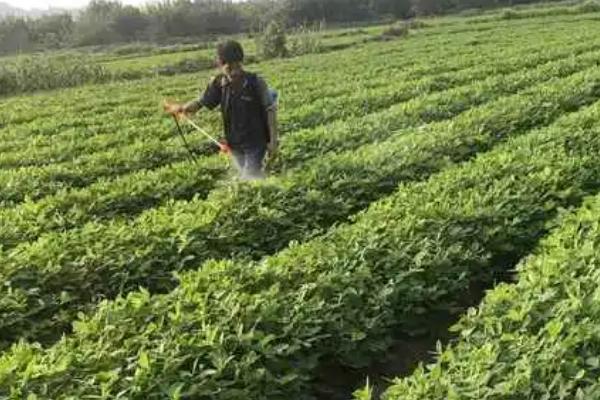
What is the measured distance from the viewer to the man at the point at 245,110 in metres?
9.55

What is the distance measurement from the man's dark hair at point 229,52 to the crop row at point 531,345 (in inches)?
169

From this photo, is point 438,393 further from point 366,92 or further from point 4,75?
point 4,75

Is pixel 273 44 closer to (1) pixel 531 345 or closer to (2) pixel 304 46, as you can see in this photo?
(2) pixel 304 46

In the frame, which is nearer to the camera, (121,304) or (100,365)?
(100,365)

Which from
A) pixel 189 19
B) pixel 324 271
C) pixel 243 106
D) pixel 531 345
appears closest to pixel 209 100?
pixel 243 106

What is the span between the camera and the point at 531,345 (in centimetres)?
492

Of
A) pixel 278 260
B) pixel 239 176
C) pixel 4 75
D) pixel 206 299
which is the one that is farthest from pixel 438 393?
pixel 4 75

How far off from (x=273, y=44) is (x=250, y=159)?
39.0 meters

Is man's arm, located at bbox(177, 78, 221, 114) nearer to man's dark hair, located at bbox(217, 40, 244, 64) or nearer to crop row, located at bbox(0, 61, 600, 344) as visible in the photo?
man's dark hair, located at bbox(217, 40, 244, 64)

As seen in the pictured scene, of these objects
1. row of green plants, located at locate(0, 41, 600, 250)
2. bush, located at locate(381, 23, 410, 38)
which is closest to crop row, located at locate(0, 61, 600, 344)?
row of green plants, located at locate(0, 41, 600, 250)

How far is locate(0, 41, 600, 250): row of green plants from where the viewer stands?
909 centimetres

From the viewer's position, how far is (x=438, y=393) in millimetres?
4652

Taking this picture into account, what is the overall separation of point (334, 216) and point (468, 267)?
2.31 m

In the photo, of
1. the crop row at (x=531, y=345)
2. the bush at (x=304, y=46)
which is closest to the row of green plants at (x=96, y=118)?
the crop row at (x=531, y=345)
